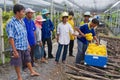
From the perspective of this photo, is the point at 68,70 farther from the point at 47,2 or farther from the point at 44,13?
the point at 47,2

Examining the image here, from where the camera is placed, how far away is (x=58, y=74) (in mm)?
6938

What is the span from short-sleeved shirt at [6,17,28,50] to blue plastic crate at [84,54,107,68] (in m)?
2.09

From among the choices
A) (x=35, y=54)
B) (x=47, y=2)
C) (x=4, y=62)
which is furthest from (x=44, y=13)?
(x=47, y=2)

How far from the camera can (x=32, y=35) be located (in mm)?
6832

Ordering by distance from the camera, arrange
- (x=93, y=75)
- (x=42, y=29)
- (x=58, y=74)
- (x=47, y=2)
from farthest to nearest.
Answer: (x=47, y=2), (x=42, y=29), (x=58, y=74), (x=93, y=75)

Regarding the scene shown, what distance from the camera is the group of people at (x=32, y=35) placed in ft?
18.3

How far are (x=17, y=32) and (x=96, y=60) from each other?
254 cm

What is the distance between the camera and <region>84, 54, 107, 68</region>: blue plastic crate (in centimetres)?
717

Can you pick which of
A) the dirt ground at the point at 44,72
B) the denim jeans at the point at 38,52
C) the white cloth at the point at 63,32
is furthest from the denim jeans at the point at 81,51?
the denim jeans at the point at 38,52

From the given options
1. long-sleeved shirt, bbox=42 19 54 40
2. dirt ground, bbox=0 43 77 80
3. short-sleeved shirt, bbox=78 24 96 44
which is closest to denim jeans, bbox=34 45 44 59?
dirt ground, bbox=0 43 77 80

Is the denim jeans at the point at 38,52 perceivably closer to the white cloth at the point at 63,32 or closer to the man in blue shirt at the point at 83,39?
the white cloth at the point at 63,32

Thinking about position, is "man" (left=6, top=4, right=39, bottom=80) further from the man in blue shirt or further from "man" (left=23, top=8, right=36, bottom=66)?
the man in blue shirt

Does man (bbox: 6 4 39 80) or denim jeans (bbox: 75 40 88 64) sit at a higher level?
man (bbox: 6 4 39 80)

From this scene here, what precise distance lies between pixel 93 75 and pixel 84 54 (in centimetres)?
149
